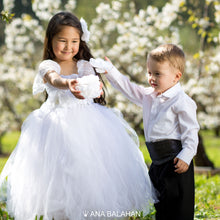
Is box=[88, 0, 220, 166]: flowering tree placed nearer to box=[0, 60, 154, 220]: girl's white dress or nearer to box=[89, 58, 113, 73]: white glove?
box=[89, 58, 113, 73]: white glove

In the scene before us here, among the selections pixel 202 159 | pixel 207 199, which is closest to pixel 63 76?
pixel 207 199

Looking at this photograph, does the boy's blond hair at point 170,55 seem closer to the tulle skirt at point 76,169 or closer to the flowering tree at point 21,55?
the tulle skirt at point 76,169

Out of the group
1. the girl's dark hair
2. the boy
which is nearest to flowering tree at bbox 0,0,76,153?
the girl's dark hair

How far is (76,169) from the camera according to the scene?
2.19 m

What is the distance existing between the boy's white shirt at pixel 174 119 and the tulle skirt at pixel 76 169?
241 millimetres

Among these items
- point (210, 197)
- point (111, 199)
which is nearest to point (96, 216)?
point (111, 199)

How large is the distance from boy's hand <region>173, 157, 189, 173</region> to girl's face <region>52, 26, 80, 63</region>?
1.04 m

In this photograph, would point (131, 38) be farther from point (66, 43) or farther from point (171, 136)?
point (171, 136)

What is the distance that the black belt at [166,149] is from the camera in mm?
2285

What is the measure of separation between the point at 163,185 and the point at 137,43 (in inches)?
157

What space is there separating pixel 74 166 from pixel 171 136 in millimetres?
645

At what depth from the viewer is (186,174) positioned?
2.28 m

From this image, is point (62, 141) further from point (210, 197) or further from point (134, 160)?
point (210, 197)

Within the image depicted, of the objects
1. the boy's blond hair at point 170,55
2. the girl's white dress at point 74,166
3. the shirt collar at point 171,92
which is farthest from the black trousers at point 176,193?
the boy's blond hair at point 170,55
